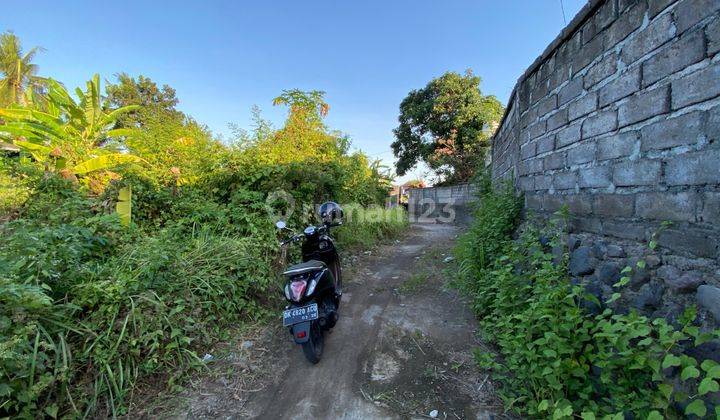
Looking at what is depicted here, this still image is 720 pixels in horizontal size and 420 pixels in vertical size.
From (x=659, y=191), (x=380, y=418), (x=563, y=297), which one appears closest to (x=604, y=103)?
(x=659, y=191)

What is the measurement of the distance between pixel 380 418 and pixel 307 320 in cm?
84

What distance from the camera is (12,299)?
1.80 m

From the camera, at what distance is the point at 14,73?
1323cm

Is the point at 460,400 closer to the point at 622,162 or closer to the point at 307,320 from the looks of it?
the point at 307,320

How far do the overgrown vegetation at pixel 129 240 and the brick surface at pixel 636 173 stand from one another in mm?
3209

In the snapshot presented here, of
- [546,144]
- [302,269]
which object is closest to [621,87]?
[546,144]

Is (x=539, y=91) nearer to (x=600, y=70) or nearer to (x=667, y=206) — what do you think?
(x=600, y=70)

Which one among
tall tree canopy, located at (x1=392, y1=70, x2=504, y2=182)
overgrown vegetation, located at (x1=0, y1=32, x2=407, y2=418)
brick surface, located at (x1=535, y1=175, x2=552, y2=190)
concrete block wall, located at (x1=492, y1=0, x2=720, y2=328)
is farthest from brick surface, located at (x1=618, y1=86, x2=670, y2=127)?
tall tree canopy, located at (x1=392, y1=70, x2=504, y2=182)

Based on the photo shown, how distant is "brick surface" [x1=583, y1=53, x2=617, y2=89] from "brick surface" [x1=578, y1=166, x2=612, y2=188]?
60 cm

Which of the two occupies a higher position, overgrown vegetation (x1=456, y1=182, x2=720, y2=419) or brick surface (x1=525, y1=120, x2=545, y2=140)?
brick surface (x1=525, y1=120, x2=545, y2=140)

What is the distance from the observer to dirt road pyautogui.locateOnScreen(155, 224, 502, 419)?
1948 millimetres

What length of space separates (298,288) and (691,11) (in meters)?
2.80

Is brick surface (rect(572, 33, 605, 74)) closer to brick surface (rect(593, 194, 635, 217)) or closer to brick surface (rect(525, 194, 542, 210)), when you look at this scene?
brick surface (rect(593, 194, 635, 217))

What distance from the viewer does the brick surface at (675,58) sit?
1351 millimetres
